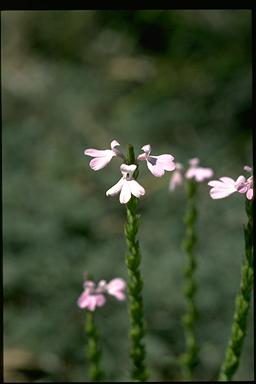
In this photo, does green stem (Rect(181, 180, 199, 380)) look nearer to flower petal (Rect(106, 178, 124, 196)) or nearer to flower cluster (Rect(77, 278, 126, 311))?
flower cluster (Rect(77, 278, 126, 311))

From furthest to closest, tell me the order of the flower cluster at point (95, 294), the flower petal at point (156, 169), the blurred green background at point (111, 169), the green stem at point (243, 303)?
1. the blurred green background at point (111, 169)
2. the flower cluster at point (95, 294)
3. the green stem at point (243, 303)
4. the flower petal at point (156, 169)

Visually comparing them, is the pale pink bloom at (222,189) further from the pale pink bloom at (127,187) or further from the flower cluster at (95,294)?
the flower cluster at (95,294)

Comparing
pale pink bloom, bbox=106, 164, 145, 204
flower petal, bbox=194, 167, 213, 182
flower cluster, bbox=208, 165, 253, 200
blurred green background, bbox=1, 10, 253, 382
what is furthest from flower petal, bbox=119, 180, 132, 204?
blurred green background, bbox=1, 10, 253, 382

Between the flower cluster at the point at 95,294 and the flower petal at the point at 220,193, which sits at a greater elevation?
the flower petal at the point at 220,193

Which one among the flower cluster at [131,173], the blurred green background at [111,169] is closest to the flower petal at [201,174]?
the flower cluster at [131,173]

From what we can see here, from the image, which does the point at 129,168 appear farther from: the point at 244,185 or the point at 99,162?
the point at 244,185

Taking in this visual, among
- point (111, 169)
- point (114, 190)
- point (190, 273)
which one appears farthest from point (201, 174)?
point (111, 169)

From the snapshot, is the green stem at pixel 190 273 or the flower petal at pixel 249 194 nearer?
the flower petal at pixel 249 194
